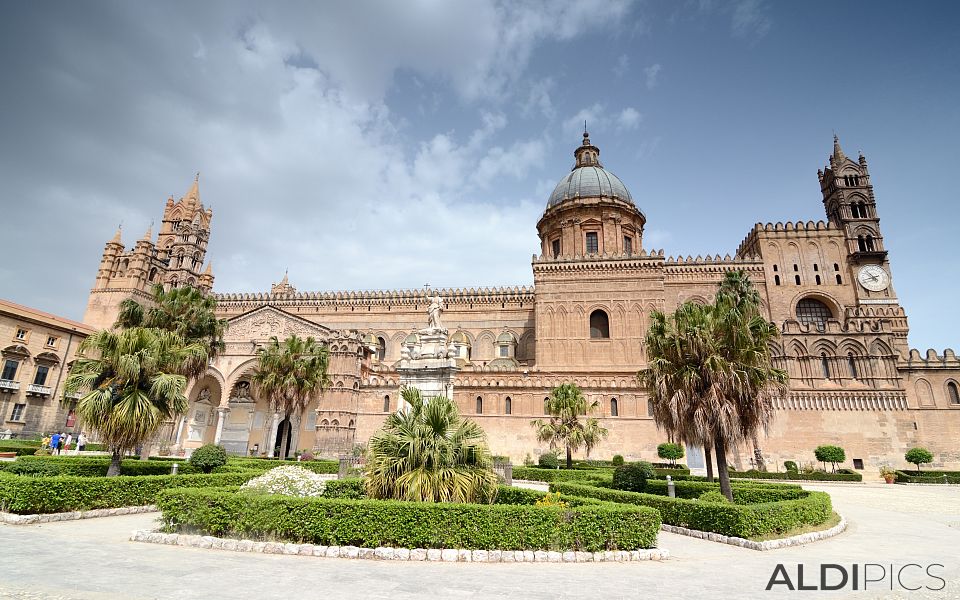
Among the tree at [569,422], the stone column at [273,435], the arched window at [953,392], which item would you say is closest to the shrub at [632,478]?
the tree at [569,422]

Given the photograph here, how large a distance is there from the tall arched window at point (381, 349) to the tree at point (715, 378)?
35.5 m

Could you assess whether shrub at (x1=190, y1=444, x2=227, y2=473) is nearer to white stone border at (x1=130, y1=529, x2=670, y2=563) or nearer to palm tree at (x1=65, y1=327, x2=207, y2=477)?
palm tree at (x1=65, y1=327, x2=207, y2=477)

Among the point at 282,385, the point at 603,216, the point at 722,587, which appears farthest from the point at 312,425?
the point at 722,587

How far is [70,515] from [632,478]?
1581 centimetres

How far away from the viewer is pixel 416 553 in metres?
8.80

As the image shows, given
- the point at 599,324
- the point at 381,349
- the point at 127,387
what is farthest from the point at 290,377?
the point at 599,324

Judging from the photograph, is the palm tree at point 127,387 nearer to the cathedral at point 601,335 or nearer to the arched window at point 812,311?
the cathedral at point 601,335

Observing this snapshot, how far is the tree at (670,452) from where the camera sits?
103ft

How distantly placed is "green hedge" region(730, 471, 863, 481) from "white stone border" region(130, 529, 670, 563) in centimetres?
2284

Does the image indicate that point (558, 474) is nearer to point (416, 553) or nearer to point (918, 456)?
point (416, 553)

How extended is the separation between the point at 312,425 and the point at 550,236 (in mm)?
27172

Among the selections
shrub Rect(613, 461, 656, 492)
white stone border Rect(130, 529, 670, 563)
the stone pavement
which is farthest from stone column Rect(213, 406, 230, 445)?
white stone border Rect(130, 529, 670, 563)

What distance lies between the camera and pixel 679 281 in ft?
149

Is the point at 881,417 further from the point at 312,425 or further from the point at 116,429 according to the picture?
the point at 116,429
